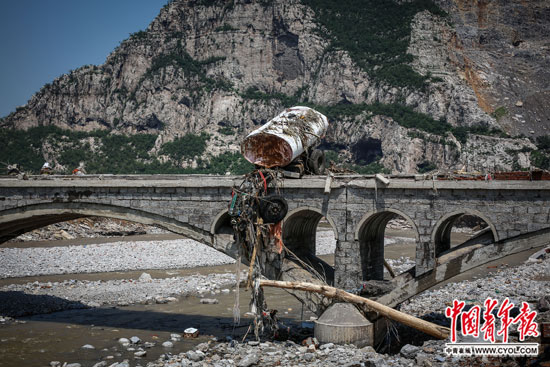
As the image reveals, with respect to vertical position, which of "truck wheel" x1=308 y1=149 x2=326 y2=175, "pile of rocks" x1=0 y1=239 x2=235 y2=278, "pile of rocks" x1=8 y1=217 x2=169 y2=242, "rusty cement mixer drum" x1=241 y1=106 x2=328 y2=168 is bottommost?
"pile of rocks" x1=0 y1=239 x2=235 y2=278

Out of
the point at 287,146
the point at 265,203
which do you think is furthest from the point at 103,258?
→ the point at 287,146

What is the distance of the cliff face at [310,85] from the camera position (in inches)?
3846

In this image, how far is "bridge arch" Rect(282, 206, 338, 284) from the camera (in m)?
16.3

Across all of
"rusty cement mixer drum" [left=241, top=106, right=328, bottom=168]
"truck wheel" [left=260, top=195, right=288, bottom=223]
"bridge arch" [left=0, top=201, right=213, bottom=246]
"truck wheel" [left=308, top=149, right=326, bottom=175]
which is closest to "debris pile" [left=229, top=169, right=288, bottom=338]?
"truck wheel" [left=260, top=195, right=288, bottom=223]

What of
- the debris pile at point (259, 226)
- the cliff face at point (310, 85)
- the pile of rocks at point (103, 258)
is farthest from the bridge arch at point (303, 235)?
the cliff face at point (310, 85)

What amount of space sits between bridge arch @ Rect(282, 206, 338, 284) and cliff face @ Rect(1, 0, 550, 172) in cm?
7490

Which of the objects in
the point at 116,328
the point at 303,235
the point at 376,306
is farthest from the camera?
the point at 303,235

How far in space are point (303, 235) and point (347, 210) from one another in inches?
133

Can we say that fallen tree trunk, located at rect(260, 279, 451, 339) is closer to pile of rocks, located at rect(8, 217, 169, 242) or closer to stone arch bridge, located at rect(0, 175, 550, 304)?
stone arch bridge, located at rect(0, 175, 550, 304)

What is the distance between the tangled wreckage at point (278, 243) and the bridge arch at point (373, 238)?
1542 millimetres

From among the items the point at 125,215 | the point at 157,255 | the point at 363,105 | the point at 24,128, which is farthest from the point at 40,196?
the point at 24,128

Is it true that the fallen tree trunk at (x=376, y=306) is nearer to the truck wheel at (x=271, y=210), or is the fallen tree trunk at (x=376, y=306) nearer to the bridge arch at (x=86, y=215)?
the truck wheel at (x=271, y=210)

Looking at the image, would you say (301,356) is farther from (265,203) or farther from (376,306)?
(265,203)

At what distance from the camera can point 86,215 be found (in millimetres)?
18234
